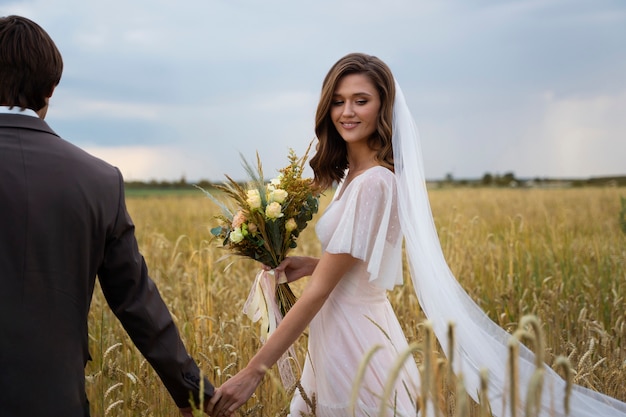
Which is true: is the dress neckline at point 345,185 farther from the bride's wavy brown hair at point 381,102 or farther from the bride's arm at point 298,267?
the bride's arm at point 298,267

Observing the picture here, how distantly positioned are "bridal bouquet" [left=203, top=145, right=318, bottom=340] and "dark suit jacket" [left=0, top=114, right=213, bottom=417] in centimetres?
79

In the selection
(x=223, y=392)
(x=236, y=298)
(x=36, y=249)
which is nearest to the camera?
(x=36, y=249)

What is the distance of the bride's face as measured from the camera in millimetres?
3281

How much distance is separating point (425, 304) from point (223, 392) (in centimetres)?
100

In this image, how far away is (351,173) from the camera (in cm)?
338

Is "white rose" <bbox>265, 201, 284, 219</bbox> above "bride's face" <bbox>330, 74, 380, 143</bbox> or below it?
below

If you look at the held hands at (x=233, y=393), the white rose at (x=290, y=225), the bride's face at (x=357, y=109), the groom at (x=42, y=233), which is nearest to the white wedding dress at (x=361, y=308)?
the white rose at (x=290, y=225)

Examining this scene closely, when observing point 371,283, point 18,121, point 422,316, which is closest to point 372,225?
point 371,283

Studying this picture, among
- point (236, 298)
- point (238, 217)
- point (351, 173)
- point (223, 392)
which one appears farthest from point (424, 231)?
point (236, 298)

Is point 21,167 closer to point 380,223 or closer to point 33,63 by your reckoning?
point 33,63

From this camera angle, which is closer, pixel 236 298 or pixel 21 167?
pixel 21 167

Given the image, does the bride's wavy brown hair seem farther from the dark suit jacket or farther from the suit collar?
the suit collar

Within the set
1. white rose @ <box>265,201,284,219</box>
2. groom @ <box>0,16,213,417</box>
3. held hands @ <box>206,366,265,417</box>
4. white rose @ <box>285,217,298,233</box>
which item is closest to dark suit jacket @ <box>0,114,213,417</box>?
groom @ <box>0,16,213,417</box>

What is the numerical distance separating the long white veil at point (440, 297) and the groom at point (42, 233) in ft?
4.16
